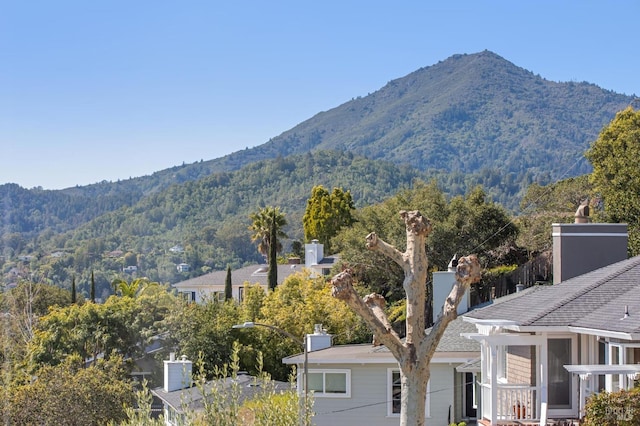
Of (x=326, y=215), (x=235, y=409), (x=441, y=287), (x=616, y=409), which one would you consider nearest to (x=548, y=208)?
(x=326, y=215)

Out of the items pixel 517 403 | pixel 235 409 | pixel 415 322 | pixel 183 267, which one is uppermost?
pixel 415 322

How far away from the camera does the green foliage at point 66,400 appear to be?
4056 centimetres

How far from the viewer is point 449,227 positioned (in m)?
59.9

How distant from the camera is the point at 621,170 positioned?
52.7 m

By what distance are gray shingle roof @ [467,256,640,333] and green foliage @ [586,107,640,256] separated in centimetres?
2298

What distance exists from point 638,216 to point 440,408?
2148 cm

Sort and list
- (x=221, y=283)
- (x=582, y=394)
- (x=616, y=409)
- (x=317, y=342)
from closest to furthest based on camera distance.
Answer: (x=616, y=409), (x=582, y=394), (x=317, y=342), (x=221, y=283)

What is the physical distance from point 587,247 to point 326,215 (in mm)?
69426

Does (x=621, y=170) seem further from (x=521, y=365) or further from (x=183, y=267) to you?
(x=183, y=267)

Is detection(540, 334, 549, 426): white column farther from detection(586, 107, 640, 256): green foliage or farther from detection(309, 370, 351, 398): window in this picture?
detection(586, 107, 640, 256): green foliage

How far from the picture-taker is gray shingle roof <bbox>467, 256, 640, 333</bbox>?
20.3 metres

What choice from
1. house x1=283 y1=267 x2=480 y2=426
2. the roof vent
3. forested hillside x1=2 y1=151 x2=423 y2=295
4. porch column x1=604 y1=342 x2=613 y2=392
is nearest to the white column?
porch column x1=604 y1=342 x2=613 y2=392

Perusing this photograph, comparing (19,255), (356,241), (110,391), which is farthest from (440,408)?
(19,255)

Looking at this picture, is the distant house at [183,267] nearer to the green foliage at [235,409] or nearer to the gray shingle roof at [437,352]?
the gray shingle roof at [437,352]
